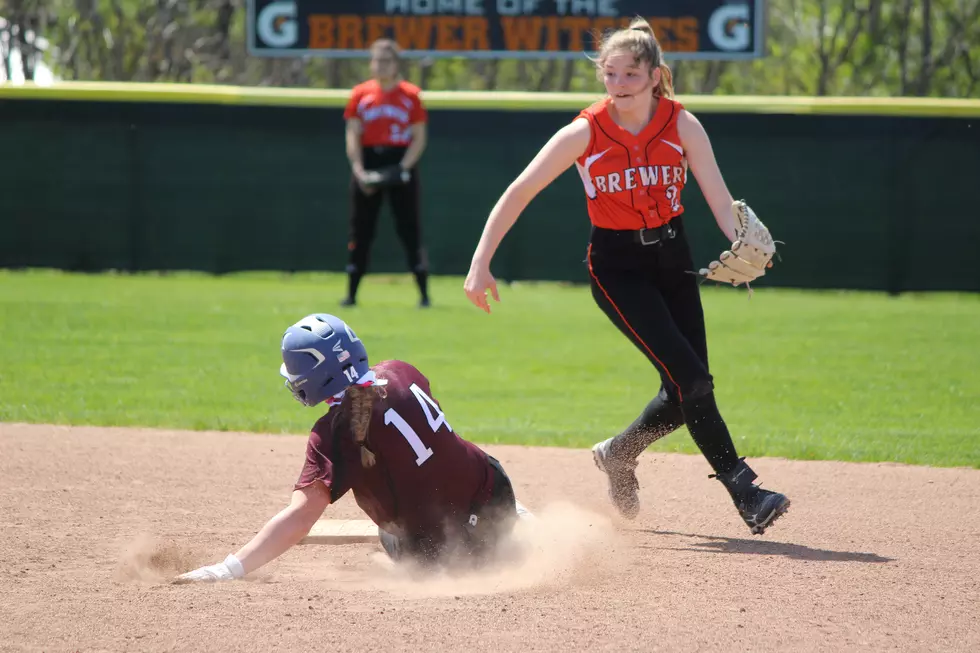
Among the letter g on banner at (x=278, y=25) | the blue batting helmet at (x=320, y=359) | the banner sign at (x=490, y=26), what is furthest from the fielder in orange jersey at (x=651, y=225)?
the letter g on banner at (x=278, y=25)

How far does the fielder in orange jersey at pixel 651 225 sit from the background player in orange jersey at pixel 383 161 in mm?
6419

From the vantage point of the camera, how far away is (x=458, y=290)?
13164mm

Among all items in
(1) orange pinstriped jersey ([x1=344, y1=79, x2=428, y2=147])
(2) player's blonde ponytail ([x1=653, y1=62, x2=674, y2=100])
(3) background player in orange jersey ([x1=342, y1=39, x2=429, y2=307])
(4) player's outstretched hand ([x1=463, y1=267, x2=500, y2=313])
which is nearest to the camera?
(4) player's outstretched hand ([x1=463, y1=267, x2=500, y2=313])

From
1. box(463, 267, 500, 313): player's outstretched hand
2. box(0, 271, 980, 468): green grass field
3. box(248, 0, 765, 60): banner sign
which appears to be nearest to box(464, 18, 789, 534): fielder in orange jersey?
box(463, 267, 500, 313): player's outstretched hand

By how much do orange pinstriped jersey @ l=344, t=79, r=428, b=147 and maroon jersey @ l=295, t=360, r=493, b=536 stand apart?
23.7ft

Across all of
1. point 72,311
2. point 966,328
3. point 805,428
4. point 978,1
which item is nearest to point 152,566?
point 805,428

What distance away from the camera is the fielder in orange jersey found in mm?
4508

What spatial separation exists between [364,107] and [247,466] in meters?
5.66

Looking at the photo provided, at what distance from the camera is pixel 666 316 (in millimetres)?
4582

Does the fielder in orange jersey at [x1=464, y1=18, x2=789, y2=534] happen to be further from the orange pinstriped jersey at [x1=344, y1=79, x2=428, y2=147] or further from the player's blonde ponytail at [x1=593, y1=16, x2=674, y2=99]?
the orange pinstriped jersey at [x1=344, y1=79, x2=428, y2=147]

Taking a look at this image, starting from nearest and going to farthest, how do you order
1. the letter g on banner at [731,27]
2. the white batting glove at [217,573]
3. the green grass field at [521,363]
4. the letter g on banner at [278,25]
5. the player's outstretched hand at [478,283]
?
the white batting glove at [217,573] < the player's outstretched hand at [478,283] < the green grass field at [521,363] < the letter g on banner at [731,27] < the letter g on banner at [278,25]

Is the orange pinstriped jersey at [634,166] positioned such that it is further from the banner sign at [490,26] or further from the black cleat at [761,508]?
the banner sign at [490,26]

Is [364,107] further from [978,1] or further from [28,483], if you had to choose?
[978,1]

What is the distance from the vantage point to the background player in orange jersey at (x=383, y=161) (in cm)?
1097
